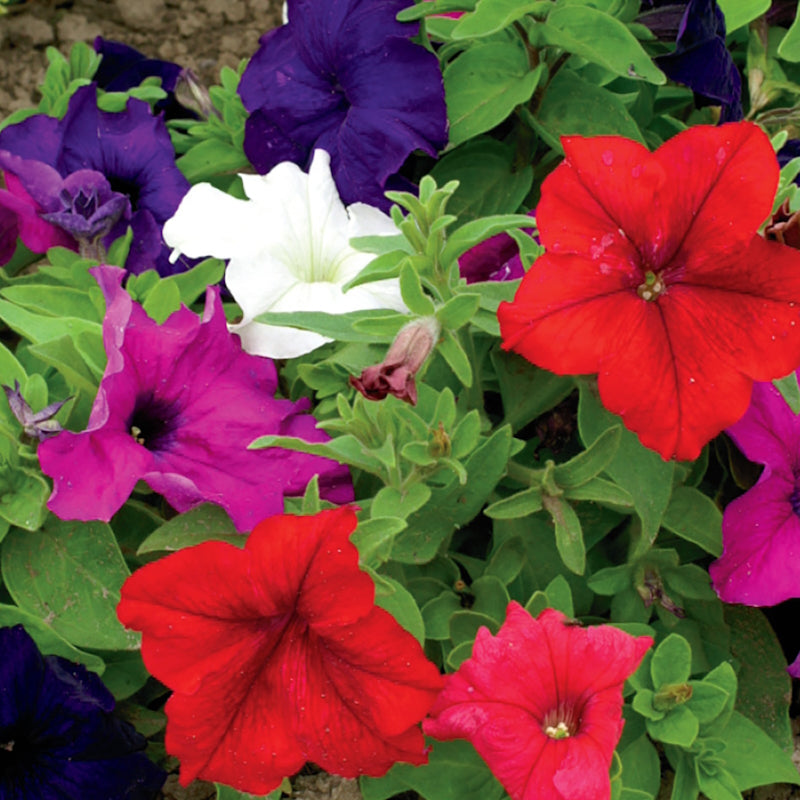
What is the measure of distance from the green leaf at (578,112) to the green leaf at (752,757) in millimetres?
714

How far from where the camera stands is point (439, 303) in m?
1.02

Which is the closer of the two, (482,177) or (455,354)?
(455,354)

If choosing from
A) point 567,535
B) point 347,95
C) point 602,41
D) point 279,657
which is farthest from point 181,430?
point 602,41

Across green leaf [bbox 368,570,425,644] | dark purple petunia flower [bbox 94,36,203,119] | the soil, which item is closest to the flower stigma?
green leaf [bbox 368,570,425,644]

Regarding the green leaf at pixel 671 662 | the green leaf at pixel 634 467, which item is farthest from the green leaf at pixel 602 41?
the green leaf at pixel 671 662

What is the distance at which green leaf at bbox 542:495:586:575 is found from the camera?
3.23ft

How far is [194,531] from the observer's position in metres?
1.00

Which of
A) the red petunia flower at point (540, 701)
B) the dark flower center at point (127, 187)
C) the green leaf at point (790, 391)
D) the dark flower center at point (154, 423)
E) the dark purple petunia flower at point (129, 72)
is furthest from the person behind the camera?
the dark purple petunia flower at point (129, 72)

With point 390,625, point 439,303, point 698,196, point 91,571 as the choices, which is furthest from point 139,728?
point 698,196

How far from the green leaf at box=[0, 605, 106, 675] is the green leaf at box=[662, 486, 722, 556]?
624mm

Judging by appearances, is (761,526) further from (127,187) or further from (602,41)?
(127,187)

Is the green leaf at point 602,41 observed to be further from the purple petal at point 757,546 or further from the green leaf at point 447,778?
the green leaf at point 447,778

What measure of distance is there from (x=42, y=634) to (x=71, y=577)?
61 millimetres

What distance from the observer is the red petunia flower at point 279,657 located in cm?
81
